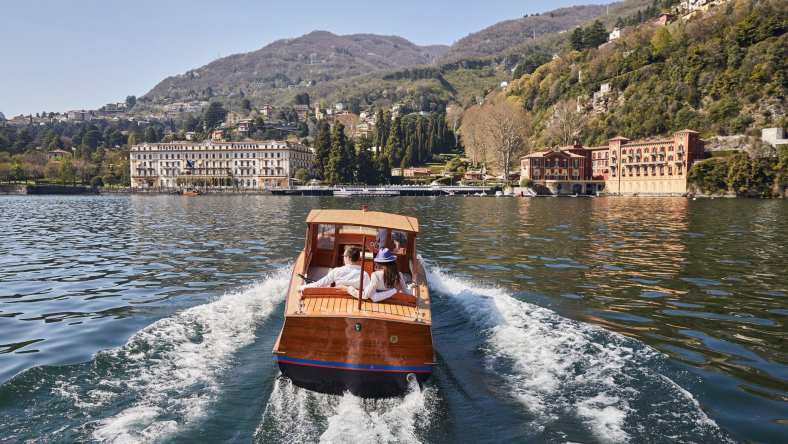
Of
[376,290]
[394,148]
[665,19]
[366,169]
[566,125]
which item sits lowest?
[376,290]

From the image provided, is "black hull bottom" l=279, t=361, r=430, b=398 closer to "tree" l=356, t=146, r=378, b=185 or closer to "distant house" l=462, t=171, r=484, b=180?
"tree" l=356, t=146, r=378, b=185

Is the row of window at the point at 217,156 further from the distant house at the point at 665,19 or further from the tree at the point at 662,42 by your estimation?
the distant house at the point at 665,19

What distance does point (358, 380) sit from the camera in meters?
8.97

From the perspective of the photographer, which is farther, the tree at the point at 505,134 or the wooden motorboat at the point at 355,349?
→ the tree at the point at 505,134

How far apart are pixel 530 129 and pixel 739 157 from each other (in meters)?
68.2

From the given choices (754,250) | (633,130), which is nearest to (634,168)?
(633,130)

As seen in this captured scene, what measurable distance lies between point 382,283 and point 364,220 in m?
2.00

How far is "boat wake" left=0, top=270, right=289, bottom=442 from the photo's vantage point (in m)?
7.70

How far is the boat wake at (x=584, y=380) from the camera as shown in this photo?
7891 millimetres

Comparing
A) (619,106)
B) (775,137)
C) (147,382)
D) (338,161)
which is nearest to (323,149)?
(338,161)

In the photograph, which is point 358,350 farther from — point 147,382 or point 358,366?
point 147,382

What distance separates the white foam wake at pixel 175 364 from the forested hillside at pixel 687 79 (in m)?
109

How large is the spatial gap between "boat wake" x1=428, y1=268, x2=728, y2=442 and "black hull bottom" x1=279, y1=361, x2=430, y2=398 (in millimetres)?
1870

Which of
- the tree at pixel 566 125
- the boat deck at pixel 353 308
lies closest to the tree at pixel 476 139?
the tree at pixel 566 125
